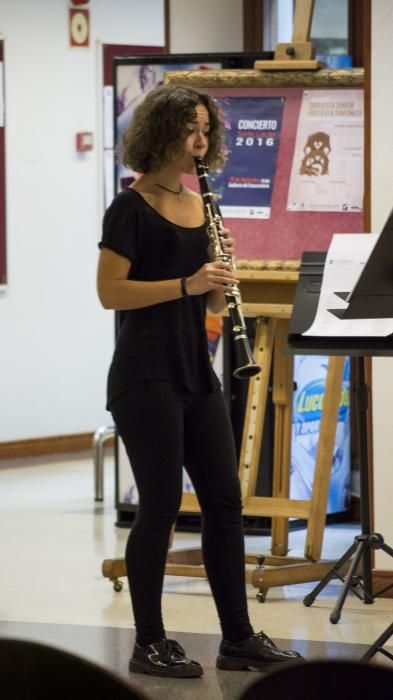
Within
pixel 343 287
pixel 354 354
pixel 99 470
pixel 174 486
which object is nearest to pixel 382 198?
pixel 343 287

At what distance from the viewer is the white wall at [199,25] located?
17.8 ft

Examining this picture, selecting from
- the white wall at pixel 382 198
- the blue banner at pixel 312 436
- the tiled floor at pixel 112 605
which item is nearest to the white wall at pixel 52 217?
the tiled floor at pixel 112 605

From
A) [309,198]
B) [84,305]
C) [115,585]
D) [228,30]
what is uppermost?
[228,30]

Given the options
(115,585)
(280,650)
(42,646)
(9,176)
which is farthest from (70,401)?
(42,646)

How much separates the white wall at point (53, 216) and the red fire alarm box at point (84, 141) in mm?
34

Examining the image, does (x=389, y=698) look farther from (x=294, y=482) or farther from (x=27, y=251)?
(x=27, y=251)

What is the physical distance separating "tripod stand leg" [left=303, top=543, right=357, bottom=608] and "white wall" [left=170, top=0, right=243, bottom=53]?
237 cm

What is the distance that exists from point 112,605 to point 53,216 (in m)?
3.52

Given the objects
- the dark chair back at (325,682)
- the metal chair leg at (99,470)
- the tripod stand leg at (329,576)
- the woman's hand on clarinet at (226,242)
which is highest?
the woman's hand on clarinet at (226,242)

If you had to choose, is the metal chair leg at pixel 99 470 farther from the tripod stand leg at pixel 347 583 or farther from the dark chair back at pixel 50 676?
the dark chair back at pixel 50 676

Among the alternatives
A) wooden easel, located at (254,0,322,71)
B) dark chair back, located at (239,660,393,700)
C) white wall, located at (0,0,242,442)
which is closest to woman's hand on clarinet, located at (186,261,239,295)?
wooden easel, located at (254,0,322,71)

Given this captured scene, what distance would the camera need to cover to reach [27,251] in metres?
7.27

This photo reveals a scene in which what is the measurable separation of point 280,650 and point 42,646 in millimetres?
2271

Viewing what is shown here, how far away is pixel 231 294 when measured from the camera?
3246 mm
